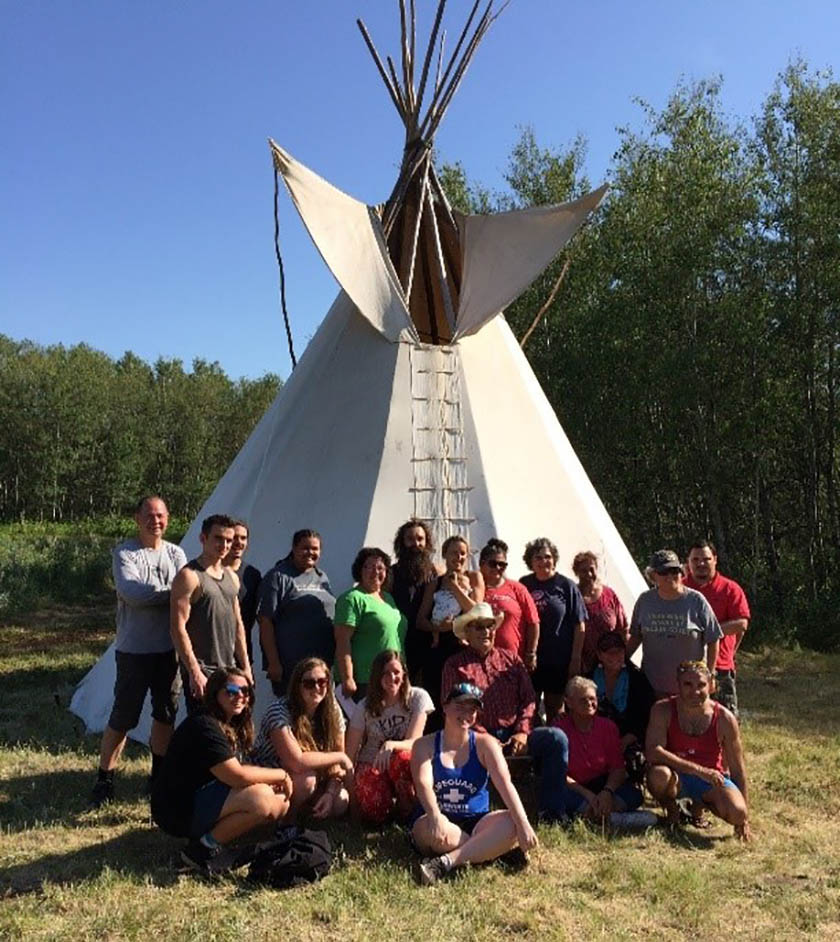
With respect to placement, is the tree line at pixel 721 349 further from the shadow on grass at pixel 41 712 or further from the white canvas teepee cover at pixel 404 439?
the shadow on grass at pixel 41 712

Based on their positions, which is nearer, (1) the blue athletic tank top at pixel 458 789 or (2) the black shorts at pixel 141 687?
(1) the blue athletic tank top at pixel 458 789

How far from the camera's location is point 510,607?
411 centimetres

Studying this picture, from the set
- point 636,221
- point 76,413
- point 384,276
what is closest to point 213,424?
point 76,413

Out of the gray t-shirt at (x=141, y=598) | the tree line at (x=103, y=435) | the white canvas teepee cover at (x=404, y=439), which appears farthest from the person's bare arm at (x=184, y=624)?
the tree line at (x=103, y=435)

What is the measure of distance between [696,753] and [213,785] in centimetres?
197

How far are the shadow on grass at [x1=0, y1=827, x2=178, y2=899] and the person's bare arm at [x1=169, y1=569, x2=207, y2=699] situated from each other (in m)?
0.59

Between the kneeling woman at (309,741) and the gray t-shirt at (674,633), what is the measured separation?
1543 mm

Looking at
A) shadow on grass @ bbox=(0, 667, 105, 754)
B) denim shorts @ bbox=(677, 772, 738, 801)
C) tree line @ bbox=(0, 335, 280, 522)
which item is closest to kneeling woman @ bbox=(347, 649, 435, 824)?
denim shorts @ bbox=(677, 772, 738, 801)

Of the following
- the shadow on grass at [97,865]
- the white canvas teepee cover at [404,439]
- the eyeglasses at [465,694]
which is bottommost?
the shadow on grass at [97,865]

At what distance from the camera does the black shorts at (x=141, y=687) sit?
389cm

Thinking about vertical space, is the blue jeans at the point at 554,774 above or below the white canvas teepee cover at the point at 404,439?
below

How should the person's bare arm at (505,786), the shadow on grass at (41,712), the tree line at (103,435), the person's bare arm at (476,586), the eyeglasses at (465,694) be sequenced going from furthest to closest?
the tree line at (103,435) → the shadow on grass at (41,712) → the person's bare arm at (476,586) → the eyeglasses at (465,694) → the person's bare arm at (505,786)

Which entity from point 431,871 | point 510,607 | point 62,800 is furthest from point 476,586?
point 62,800

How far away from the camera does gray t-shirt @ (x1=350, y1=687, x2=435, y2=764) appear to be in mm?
3646
